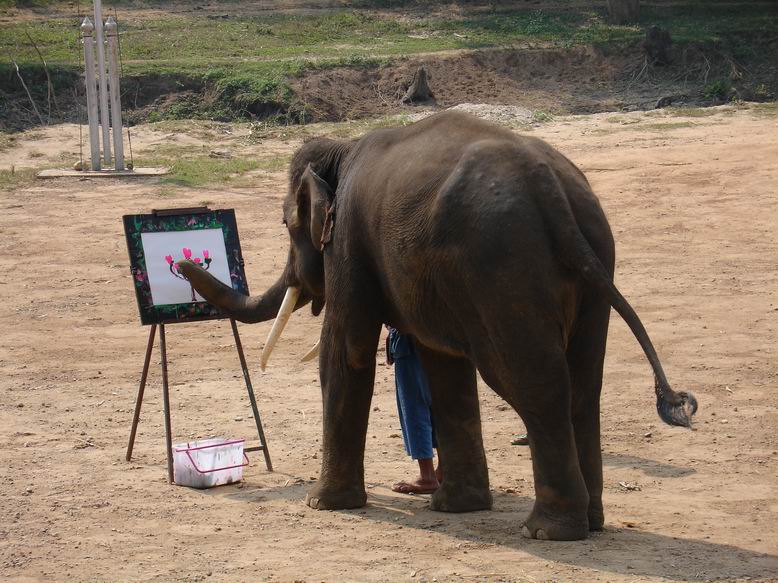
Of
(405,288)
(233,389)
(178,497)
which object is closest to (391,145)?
(405,288)

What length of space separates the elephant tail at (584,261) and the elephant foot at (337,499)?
6.22 ft

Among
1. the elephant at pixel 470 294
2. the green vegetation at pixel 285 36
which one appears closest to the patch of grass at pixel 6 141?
the green vegetation at pixel 285 36

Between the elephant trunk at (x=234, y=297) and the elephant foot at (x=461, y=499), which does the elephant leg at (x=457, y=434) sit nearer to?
the elephant foot at (x=461, y=499)

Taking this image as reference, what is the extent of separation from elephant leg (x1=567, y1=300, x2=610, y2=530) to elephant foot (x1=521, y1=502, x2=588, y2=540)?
0.23 metres

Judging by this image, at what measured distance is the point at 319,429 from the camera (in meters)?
8.61

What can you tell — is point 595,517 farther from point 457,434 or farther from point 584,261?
point 584,261

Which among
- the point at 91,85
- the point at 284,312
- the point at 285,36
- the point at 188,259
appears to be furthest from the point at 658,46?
the point at 284,312

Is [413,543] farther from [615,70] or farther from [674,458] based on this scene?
[615,70]

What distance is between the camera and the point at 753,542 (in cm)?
613

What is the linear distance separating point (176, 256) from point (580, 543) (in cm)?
312

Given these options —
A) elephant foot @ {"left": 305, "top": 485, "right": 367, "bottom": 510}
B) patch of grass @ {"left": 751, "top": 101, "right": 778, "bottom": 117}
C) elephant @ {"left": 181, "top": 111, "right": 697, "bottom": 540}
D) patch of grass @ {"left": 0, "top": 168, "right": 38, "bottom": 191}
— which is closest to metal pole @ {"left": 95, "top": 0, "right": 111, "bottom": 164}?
patch of grass @ {"left": 0, "top": 168, "right": 38, "bottom": 191}

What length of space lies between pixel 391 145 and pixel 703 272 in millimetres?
6840

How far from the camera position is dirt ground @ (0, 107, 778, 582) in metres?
5.99

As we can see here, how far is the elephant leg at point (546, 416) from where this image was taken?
5.69 metres
